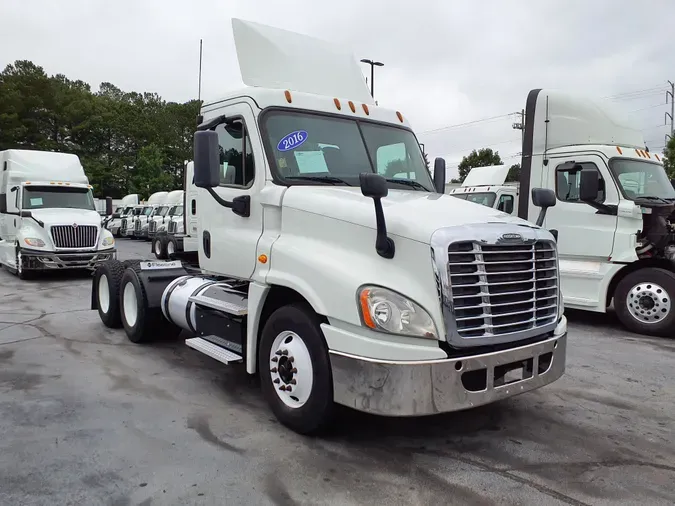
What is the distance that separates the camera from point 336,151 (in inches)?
192

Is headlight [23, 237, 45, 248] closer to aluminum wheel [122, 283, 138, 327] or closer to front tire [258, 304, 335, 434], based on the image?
aluminum wheel [122, 283, 138, 327]

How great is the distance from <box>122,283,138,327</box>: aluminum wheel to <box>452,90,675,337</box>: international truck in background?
6.06 m

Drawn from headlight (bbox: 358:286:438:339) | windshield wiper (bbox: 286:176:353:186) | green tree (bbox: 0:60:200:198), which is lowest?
headlight (bbox: 358:286:438:339)

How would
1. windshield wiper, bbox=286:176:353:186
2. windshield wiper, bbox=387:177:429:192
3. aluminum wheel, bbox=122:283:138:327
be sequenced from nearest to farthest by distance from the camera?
1. windshield wiper, bbox=286:176:353:186
2. windshield wiper, bbox=387:177:429:192
3. aluminum wheel, bbox=122:283:138:327

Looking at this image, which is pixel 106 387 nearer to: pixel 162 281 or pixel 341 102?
pixel 162 281

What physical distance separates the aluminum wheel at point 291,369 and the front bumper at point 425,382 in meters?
0.31

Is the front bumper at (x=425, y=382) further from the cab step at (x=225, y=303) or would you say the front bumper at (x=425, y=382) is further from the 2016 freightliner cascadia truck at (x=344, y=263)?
the cab step at (x=225, y=303)

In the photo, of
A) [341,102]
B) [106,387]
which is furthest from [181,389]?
[341,102]

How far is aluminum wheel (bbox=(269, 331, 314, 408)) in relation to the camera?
396 centimetres

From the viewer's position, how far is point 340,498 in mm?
3244

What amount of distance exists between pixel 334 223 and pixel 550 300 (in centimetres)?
174

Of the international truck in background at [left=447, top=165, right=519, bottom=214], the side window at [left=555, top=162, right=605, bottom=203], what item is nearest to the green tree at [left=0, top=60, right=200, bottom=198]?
the international truck in background at [left=447, top=165, right=519, bottom=214]

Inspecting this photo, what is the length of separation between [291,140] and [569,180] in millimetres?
5551

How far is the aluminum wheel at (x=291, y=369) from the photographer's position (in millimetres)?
3959
